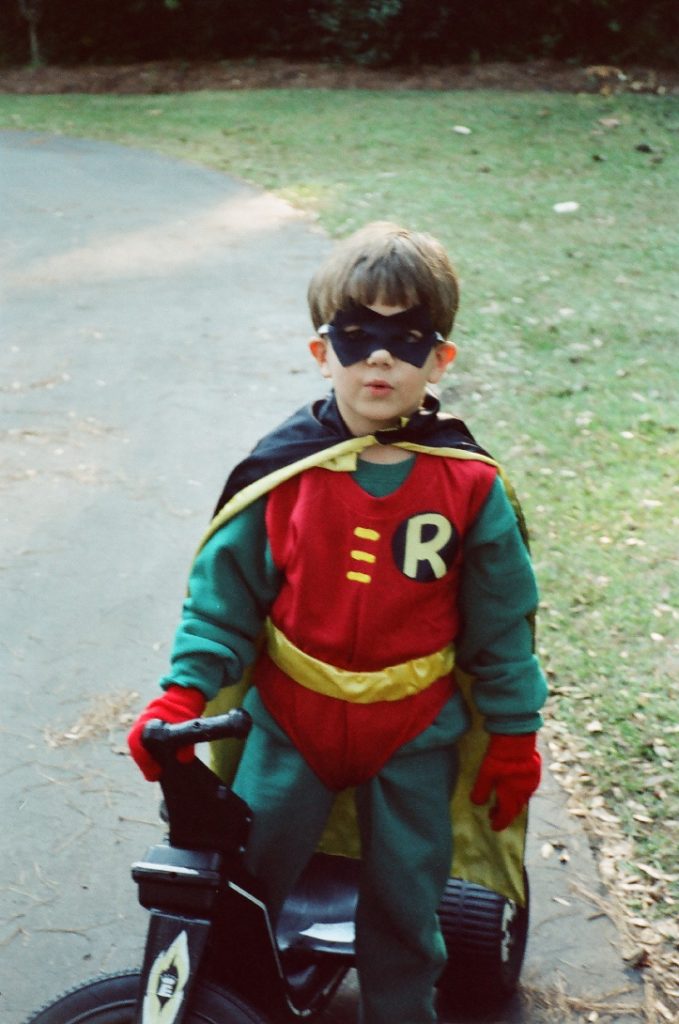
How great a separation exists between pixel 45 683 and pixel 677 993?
2243 mm

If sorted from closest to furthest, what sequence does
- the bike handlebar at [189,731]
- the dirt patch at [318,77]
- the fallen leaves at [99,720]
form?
the bike handlebar at [189,731] → the fallen leaves at [99,720] → the dirt patch at [318,77]

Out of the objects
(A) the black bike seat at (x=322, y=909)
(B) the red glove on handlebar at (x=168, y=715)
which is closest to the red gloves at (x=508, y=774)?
(A) the black bike seat at (x=322, y=909)

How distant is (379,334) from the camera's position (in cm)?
223

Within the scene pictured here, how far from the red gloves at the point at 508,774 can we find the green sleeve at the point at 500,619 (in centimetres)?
4

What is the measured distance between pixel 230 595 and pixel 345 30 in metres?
16.7

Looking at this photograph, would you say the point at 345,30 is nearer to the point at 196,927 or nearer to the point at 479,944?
the point at 479,944

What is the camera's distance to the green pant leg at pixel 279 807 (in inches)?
91.3

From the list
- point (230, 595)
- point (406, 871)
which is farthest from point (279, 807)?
point (230, 595)

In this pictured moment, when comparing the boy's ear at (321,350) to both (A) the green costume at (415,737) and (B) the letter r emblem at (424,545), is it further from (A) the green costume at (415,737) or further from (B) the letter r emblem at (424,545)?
(B) the letter r emblem at (424,545)

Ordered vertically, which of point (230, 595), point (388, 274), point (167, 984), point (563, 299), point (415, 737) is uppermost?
point (388, 274)

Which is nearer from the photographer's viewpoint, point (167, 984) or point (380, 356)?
point (167, 984)

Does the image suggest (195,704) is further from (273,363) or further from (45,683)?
(273,363)

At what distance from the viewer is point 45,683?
4.15 meters

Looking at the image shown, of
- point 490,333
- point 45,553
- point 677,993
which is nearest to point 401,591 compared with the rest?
point 677,993
